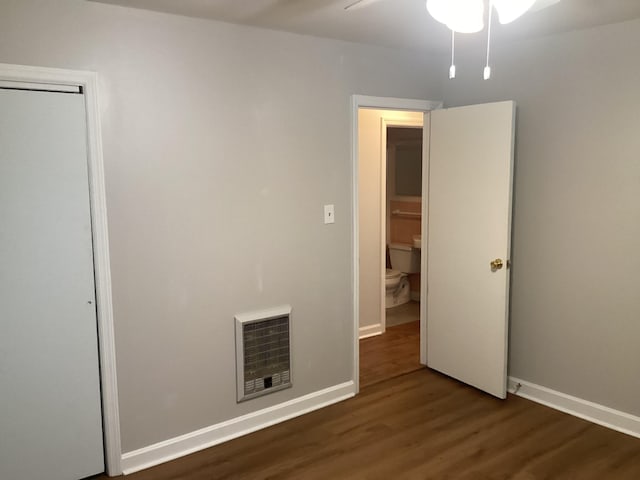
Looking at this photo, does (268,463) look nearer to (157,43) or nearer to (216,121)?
(216,121)

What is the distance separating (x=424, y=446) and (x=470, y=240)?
1.40m

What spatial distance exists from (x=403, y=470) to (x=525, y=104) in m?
2.40

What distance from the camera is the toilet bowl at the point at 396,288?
5586 mm

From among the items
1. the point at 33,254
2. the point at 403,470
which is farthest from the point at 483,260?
the point at 33,254

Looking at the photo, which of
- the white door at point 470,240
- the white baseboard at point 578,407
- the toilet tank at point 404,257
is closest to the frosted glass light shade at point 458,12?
the white door at point 470,240

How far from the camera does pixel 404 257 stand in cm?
584

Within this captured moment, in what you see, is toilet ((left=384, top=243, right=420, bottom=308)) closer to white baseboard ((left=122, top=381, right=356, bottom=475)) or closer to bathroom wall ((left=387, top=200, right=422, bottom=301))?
bathroom wall ((left=387, top=200, right=422, bottom=301))

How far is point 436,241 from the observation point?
376 cm

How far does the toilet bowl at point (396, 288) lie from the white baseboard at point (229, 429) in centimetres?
221

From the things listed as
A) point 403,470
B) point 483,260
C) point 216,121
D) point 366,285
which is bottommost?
point 403,470

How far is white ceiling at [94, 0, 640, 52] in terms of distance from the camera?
7.90ft

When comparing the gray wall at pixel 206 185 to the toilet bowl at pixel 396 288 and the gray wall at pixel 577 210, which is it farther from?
the toilet bowl at pixel 396 288

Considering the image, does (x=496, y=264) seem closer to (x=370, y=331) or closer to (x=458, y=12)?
(x=370, y=331)

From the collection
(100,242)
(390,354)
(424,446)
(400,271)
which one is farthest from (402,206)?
(100,242)
